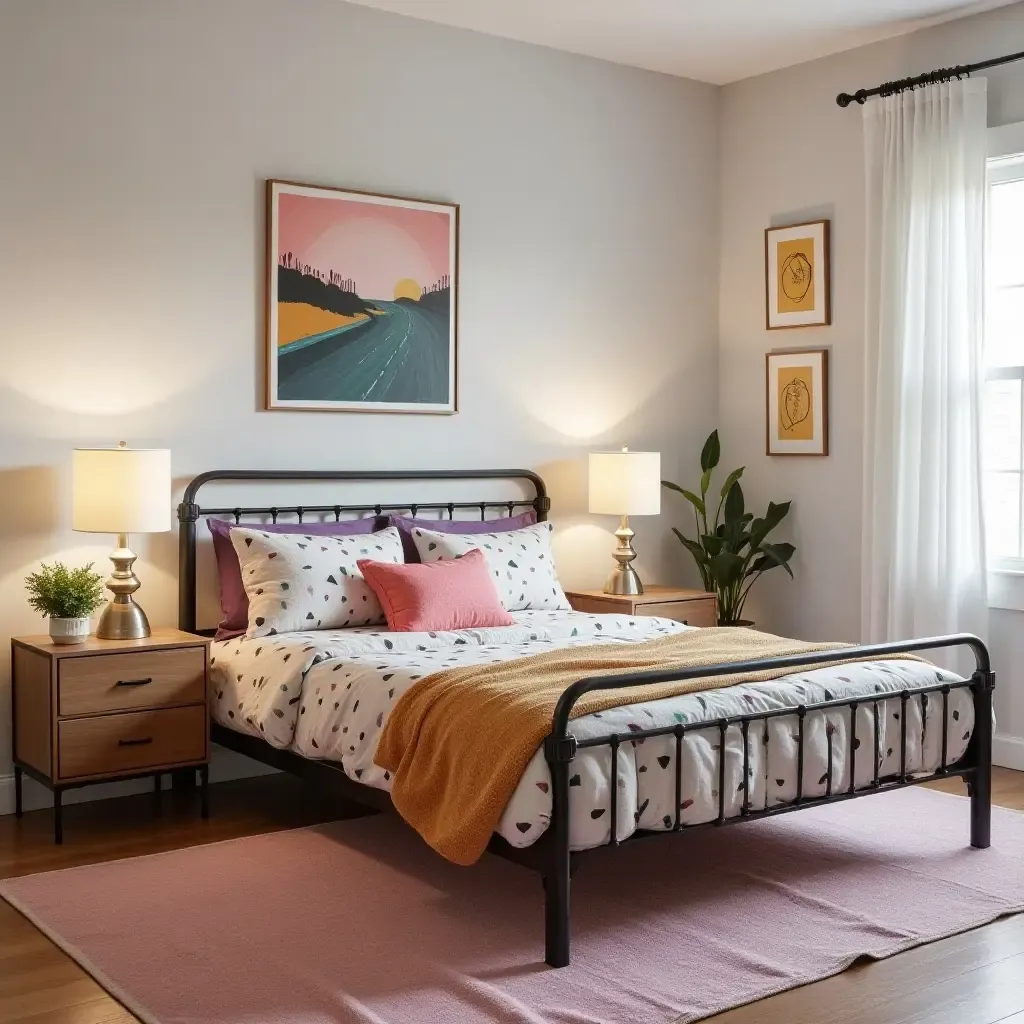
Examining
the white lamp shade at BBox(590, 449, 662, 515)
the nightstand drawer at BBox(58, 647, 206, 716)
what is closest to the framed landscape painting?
the white lamp shade at BBox(590, 449, 662, 515)

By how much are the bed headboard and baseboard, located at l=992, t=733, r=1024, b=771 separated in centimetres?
197

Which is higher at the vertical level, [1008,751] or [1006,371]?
[1006,371]

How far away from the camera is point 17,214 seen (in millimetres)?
4289

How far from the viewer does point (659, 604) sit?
5355mm

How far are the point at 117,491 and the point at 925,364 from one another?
3.03 metres

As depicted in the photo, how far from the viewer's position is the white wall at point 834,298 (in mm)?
5258

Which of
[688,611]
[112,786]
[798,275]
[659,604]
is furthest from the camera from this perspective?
[798,275]

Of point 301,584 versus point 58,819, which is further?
point 301,584

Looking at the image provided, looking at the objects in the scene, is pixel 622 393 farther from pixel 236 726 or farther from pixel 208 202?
pixel 236 726

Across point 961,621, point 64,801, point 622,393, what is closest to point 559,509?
point 622,393

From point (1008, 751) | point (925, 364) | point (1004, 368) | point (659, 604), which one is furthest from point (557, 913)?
point (1004, 368)

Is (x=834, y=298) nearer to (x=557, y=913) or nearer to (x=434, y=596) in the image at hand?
(x=434, y=596)

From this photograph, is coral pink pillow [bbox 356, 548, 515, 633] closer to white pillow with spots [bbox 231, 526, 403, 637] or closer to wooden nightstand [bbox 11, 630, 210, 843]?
white pillow with spots [bbox 231, 526, 403, 637]

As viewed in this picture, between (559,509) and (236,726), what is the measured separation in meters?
1.91
